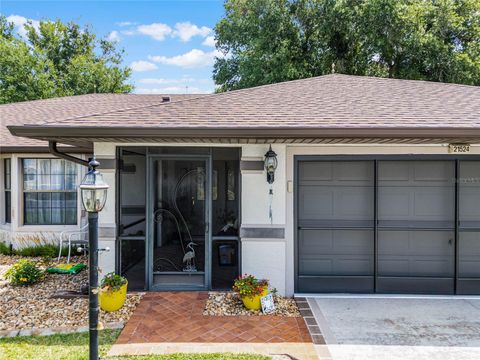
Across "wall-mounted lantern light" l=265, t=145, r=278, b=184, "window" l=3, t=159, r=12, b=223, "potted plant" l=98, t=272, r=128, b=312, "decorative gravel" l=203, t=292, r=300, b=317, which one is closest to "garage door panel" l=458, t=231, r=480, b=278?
"decorative gravel" l=203, t=292, r=300, b=317

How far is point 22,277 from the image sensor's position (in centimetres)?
546

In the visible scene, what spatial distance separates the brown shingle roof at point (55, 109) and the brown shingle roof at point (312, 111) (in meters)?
3.60

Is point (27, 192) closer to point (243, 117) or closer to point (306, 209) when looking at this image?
point (243, 117)

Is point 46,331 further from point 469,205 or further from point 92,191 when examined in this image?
point 469,205

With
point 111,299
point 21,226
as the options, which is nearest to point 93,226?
point 111,299

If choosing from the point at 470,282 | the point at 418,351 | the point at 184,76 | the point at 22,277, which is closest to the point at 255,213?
the point at 418,351

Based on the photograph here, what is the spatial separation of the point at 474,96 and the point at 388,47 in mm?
10466

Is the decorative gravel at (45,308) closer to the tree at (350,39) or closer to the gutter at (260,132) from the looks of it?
the gutter at (260,132)

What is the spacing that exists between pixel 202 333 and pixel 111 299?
143 cm

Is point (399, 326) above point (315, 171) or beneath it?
beneath

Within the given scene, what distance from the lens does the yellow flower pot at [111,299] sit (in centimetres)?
438

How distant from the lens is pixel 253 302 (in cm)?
449

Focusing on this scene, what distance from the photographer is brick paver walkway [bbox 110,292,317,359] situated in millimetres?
3559

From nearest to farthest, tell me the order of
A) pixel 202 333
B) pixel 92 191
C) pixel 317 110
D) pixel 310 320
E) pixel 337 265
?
pixel 92 191
pixel 202 333
pixel 310 320
pixel 317 110
pixel 337 265
